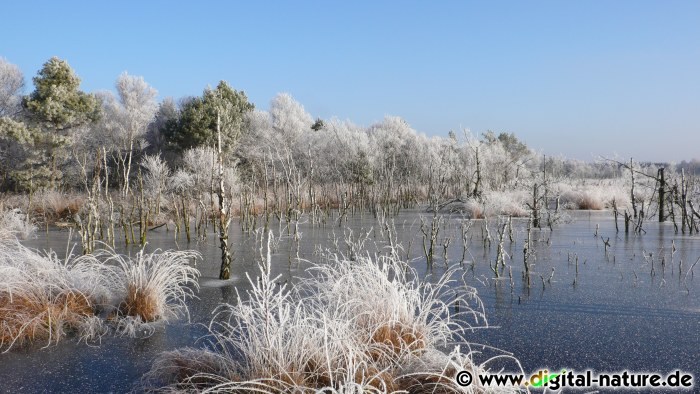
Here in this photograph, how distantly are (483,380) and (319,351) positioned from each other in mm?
1040

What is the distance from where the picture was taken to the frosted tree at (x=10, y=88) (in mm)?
27250

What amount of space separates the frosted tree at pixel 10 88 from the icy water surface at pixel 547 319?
75.6 ft

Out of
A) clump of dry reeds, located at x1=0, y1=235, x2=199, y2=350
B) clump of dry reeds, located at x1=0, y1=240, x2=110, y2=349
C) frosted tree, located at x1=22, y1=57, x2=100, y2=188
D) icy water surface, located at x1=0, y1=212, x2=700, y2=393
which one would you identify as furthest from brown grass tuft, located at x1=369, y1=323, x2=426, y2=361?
frosted tree, located at x1=22, y1=57, x2=100, y2=188

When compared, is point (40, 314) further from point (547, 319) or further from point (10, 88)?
point (10, 88)

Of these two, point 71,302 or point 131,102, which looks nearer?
point 71,302

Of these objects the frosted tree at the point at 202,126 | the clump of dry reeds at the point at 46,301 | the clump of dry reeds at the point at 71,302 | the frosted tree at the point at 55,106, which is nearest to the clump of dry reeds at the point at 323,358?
the clump of dry reeds at the point at 71,302

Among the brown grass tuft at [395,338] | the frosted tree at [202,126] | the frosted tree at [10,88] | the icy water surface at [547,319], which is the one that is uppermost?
the frosted tree at [10,88]

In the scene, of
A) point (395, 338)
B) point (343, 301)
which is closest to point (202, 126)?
point (343, 301)

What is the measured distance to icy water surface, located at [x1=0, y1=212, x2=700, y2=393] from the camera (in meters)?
3.94

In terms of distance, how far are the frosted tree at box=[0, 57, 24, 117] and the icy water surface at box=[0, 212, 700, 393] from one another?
2303cm

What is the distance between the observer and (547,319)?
5.12m

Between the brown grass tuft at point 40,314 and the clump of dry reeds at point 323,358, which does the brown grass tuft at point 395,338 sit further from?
the brown grass tuft at point 40,314

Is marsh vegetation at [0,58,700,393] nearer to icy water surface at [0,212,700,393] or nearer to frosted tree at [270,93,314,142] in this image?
icy water surface at [0,212,700,393]

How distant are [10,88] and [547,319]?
31.5 m
